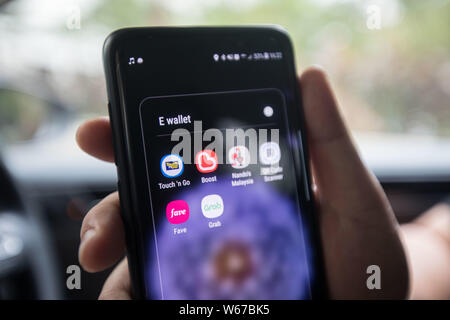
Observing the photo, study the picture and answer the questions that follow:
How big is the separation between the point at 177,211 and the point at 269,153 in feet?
0.54

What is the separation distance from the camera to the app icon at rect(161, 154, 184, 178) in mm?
562

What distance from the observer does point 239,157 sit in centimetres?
60

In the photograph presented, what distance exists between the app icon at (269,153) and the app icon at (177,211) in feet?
0.44

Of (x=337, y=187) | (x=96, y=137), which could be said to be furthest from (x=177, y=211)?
(x=337, y=187)

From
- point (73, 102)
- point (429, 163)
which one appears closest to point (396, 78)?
point (429, 163)

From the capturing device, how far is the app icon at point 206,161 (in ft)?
1.89

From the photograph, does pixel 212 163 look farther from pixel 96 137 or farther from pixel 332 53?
pixel 332 53

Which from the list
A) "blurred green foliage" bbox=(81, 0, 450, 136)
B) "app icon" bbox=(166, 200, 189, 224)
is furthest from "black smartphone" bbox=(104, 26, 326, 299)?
"blurred green foliage" bbox=(81, 0, 450, 136)

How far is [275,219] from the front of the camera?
2.03ft

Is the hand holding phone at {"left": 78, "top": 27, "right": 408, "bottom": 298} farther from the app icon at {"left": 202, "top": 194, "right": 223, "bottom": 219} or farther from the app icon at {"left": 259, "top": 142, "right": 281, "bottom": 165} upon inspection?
the app icon at {"left": 202, "top": 194, "right": 223, "bottom": 219}

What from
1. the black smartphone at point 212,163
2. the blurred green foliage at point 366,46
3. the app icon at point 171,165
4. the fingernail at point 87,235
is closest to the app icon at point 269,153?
the black smartphone at point 212,163

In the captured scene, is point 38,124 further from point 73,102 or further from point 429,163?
point 429,163

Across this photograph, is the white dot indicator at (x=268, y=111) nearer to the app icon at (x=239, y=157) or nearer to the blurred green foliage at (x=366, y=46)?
the app icon at (x=239, y=157)

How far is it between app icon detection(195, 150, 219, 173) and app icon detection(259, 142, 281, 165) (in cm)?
7
